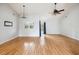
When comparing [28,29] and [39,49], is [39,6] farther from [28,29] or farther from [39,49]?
[28,29]

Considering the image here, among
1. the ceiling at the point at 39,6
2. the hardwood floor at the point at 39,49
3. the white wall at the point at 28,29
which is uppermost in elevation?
the ceiling at the point at 39,6

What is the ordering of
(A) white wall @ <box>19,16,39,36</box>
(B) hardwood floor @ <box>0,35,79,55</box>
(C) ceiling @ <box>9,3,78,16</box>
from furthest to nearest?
(A) white wall @ <box>19,16,39,36</box> < (C) ceiling @ <box>9,3,78,16</box> < (B) hardwood floor @ <box>0,35,79,55</box>

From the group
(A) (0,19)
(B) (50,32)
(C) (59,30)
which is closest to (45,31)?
(B) (50,32)

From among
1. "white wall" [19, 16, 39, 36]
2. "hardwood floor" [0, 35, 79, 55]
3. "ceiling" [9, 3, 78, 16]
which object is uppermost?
"ceiling" [9, 3, 78, 16]

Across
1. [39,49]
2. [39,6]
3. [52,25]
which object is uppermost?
[39,6]

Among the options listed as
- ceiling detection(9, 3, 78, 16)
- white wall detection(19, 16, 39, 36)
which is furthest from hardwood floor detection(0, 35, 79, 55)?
white wall detection(19, 16, 39, 36)

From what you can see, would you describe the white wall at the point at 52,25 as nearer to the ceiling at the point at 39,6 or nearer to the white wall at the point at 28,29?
the white wall at the point at 28,29

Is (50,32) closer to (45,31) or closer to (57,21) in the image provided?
(45,31)

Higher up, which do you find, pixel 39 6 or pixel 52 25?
pixel 39 6

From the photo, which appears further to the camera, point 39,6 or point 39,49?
point 39,6

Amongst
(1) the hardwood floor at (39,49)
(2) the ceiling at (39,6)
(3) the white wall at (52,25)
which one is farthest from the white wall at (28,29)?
(1) the hardwood floor at (39,49)

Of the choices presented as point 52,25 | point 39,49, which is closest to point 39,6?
point 39,49

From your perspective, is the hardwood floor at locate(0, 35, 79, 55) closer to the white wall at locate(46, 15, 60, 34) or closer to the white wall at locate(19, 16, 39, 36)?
the white wall at locate(19, 16, 39, 36)
